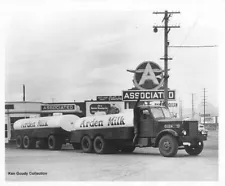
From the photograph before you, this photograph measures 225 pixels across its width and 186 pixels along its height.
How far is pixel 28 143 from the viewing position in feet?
93.4

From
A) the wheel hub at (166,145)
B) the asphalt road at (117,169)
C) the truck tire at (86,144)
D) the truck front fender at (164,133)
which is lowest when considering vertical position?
the asphalt road at (117,169)

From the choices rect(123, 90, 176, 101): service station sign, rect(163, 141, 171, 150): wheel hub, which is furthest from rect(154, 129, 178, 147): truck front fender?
rect(123, 90, 176, 101): service station sign

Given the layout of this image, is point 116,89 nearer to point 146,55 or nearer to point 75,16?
point 146,55

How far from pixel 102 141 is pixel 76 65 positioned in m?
5.23

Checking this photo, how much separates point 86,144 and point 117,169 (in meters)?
7.18

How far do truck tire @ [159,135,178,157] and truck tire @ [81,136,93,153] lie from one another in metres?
4.47

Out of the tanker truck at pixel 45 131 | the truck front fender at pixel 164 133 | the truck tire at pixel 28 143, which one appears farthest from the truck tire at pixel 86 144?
the truck tire at pixel 28 143

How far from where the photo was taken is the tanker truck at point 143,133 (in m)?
21.3

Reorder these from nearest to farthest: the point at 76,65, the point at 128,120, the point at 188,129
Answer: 1. the point at 76,65
2. the point at 188,129
3. the point at 128,120

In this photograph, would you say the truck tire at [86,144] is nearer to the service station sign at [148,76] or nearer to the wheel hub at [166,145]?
the wheel hub at [166,145]

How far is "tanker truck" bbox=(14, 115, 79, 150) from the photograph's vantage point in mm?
27047

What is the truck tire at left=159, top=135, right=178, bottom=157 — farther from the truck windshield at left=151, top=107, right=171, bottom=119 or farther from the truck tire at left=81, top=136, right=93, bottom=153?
the truck tire at left=81, top=136, right=93, bottom=153

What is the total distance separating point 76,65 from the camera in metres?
19.9

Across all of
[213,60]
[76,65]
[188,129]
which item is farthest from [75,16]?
[188,129]
